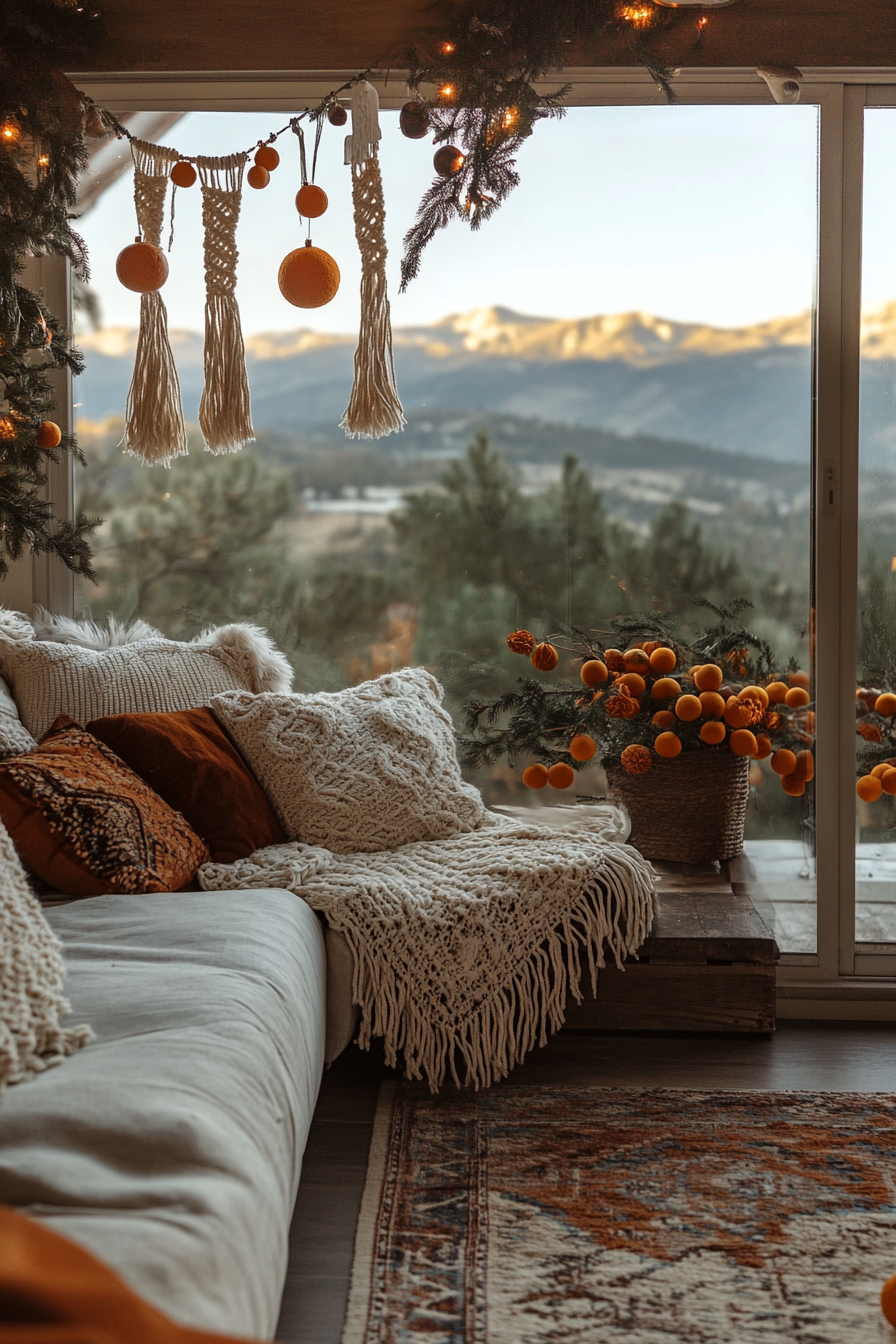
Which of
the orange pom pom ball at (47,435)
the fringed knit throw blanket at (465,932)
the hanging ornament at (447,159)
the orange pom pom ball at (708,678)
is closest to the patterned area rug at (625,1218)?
the fringed knit throw blanket at (465,932)

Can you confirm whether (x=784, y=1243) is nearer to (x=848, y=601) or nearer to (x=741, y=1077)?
(x=741, y=1077)

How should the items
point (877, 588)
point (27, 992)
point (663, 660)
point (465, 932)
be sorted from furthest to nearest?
point (877, 588) < point (663, 660) < point (465, 932) < point (27, 992)

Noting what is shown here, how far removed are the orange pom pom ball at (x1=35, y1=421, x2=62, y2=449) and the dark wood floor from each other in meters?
1.39

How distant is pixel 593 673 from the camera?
2.38m

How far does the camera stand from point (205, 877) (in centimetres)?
193

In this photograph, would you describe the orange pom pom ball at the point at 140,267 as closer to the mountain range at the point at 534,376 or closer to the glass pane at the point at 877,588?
the mountain range at the point at 534,376

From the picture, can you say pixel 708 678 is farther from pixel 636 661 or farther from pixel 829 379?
pixel 829 379

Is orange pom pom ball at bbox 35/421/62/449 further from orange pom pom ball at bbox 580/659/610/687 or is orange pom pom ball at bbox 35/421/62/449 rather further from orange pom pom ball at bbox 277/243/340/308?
orange pom pom ball at bbox 580/659/610/687

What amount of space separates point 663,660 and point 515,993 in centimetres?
83

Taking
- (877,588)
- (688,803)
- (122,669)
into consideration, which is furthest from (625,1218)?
(877,588)

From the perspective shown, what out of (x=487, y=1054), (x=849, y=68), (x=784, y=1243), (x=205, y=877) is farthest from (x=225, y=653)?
(x=849, y=68)

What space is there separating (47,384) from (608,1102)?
183 centimetres

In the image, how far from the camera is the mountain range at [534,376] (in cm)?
256

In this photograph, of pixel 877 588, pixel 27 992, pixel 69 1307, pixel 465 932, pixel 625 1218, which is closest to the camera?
pixel 69 1307
